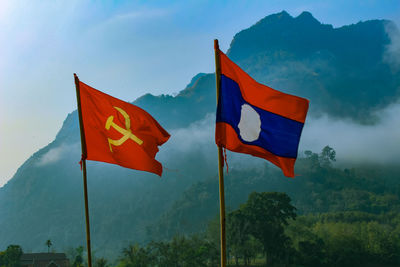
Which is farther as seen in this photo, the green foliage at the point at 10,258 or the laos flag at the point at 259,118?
the green foliage at the point at 10,258

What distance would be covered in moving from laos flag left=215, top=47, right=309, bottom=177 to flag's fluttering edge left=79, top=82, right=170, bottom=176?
3.10 metres

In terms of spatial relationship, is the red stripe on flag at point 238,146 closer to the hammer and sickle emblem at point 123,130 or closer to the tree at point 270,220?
the hammer and sickle emblem at point 123,130

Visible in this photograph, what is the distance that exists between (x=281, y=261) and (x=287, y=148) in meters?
76.8

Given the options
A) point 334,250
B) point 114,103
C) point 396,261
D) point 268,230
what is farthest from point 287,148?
point 396,261

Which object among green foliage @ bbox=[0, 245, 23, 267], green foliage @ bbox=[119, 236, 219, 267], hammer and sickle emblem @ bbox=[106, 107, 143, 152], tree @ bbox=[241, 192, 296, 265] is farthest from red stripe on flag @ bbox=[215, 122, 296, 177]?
green foliage @ bbox=[0, 245, 23, 267]

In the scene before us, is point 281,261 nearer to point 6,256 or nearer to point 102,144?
point 6,256

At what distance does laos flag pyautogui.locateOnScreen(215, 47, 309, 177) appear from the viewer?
9.60 metres

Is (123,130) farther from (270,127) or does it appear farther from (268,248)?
(268,248)

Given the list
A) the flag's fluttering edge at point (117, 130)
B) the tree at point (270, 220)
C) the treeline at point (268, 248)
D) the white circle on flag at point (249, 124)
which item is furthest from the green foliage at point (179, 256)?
the white circle on flag at point (249, 124)

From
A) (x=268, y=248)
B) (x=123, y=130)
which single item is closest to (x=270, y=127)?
(x=123, y=130)

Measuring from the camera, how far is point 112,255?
191750 mm

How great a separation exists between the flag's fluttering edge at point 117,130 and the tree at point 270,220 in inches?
2869

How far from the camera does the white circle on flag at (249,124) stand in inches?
384

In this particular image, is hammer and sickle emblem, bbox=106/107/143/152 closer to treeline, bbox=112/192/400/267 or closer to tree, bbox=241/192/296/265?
treeline, bbox=112/192/400/267
